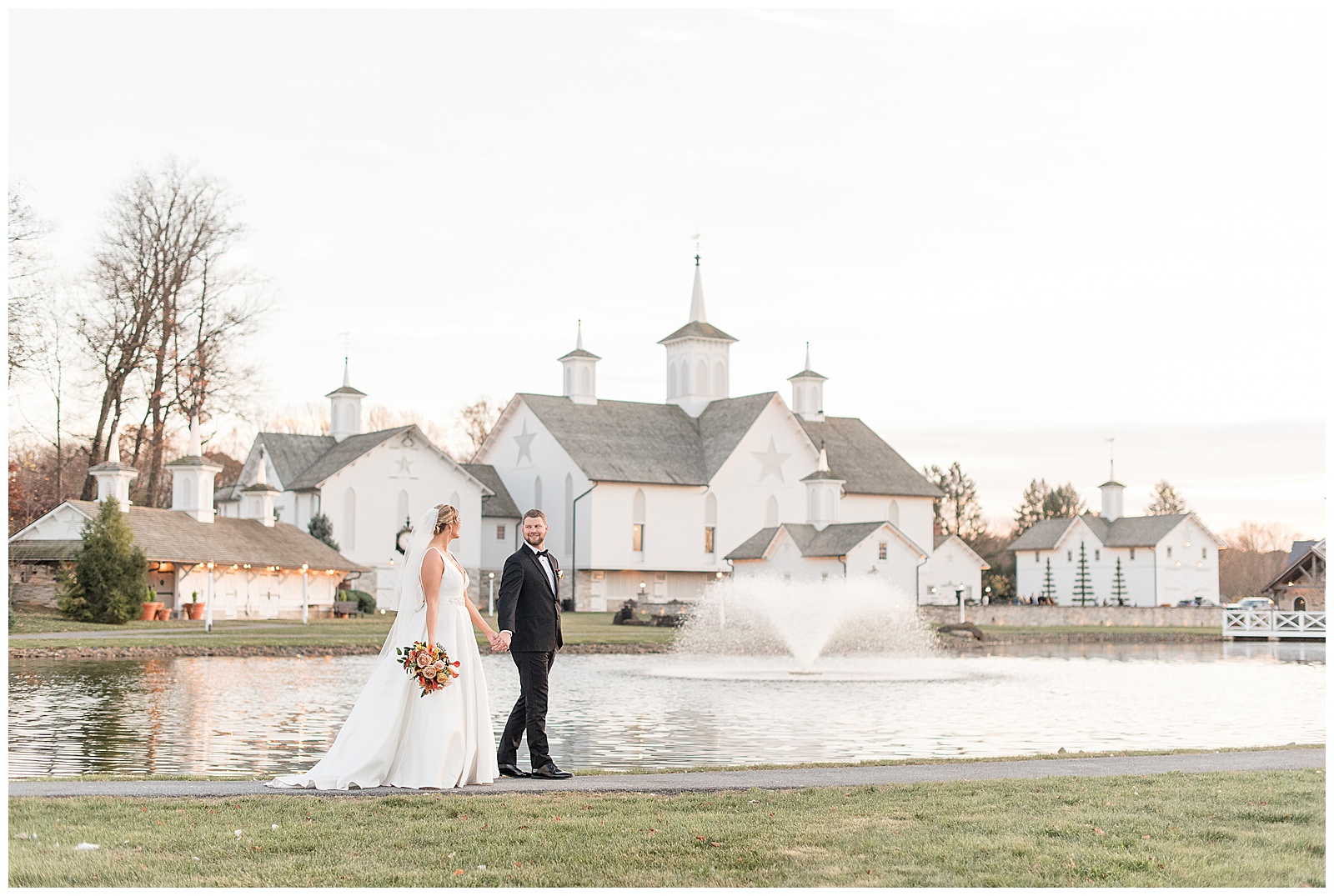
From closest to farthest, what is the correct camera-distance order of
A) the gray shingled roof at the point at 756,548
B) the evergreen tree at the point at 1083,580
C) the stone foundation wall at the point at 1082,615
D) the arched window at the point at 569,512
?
the stone foundation wall at the point at 1082,615
the gray shingled roof at the point at 756,548
the arched window at the point at 569,512
the evergreen tree at the point at 1083,580

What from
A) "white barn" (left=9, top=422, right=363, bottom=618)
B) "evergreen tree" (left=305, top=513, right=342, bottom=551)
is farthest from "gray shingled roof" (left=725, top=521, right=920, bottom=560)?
"white barn" (left=9, top=422, right=363, bottom=618)


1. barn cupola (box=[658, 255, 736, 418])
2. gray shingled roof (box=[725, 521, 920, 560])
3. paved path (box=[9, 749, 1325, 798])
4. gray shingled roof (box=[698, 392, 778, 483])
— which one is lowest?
paved path (box=[9, 749, 1325, 798])

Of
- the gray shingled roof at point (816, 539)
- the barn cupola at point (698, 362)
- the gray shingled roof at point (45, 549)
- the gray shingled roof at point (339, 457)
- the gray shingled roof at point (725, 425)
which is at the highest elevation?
the barn cupola at point (698, 362)

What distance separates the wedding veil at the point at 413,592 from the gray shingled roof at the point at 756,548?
190 ft

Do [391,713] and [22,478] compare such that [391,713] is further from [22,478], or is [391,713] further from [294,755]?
[22,478]

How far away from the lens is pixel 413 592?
12117mm

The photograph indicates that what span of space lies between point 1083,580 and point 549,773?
290ft

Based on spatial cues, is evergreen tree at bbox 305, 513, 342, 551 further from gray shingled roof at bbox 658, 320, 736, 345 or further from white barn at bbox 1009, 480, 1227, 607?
white barn at bbox 1009, 480, 1227, 607

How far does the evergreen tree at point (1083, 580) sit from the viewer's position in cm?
9619

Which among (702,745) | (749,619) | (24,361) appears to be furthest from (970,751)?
(24,361)

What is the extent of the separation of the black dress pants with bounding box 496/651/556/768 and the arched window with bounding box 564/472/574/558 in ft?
212

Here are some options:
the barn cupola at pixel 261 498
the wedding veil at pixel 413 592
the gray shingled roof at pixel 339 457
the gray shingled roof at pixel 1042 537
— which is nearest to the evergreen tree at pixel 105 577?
the barn cupola at pixel 261 498

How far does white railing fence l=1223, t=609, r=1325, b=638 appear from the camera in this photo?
63.9 m

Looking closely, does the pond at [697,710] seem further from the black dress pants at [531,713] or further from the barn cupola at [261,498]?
the barn cupola at [261,498]
